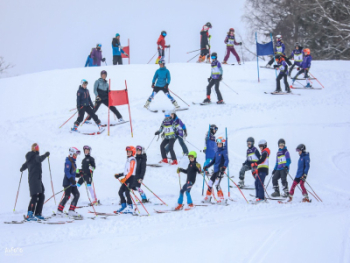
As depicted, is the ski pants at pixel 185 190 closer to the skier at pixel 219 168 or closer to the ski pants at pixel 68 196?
the skier at pixel 219 168

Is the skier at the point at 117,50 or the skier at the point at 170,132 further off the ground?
the skier at the point at 117,50

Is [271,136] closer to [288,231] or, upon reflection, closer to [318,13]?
[288,231]

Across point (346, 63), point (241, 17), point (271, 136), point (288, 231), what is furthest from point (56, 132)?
point (241, 17)

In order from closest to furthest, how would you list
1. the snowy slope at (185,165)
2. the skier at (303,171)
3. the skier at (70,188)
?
the snowy slope at (185,165)
the skier at (70,188)
the skier at (303,171)

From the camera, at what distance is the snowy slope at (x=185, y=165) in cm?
749

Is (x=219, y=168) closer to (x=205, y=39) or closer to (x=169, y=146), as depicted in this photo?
(x=169, y=146)

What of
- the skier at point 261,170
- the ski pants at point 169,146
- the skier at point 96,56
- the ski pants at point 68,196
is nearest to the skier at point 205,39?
the skier at point 96,56

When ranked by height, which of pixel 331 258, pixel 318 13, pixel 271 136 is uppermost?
pixel 318 13

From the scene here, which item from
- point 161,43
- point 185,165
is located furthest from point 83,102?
point 161,43

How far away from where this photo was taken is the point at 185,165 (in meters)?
13.3

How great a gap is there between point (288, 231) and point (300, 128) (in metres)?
8.19

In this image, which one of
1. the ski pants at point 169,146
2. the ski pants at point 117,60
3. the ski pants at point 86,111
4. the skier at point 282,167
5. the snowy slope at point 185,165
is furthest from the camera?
the ski pants at point 117,60

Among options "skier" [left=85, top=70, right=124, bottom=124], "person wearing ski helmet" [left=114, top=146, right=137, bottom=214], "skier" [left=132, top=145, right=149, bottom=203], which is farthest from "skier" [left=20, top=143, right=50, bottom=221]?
"skier" [left=85, top=70, right=124, bottom=124]

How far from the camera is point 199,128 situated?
15773mm
